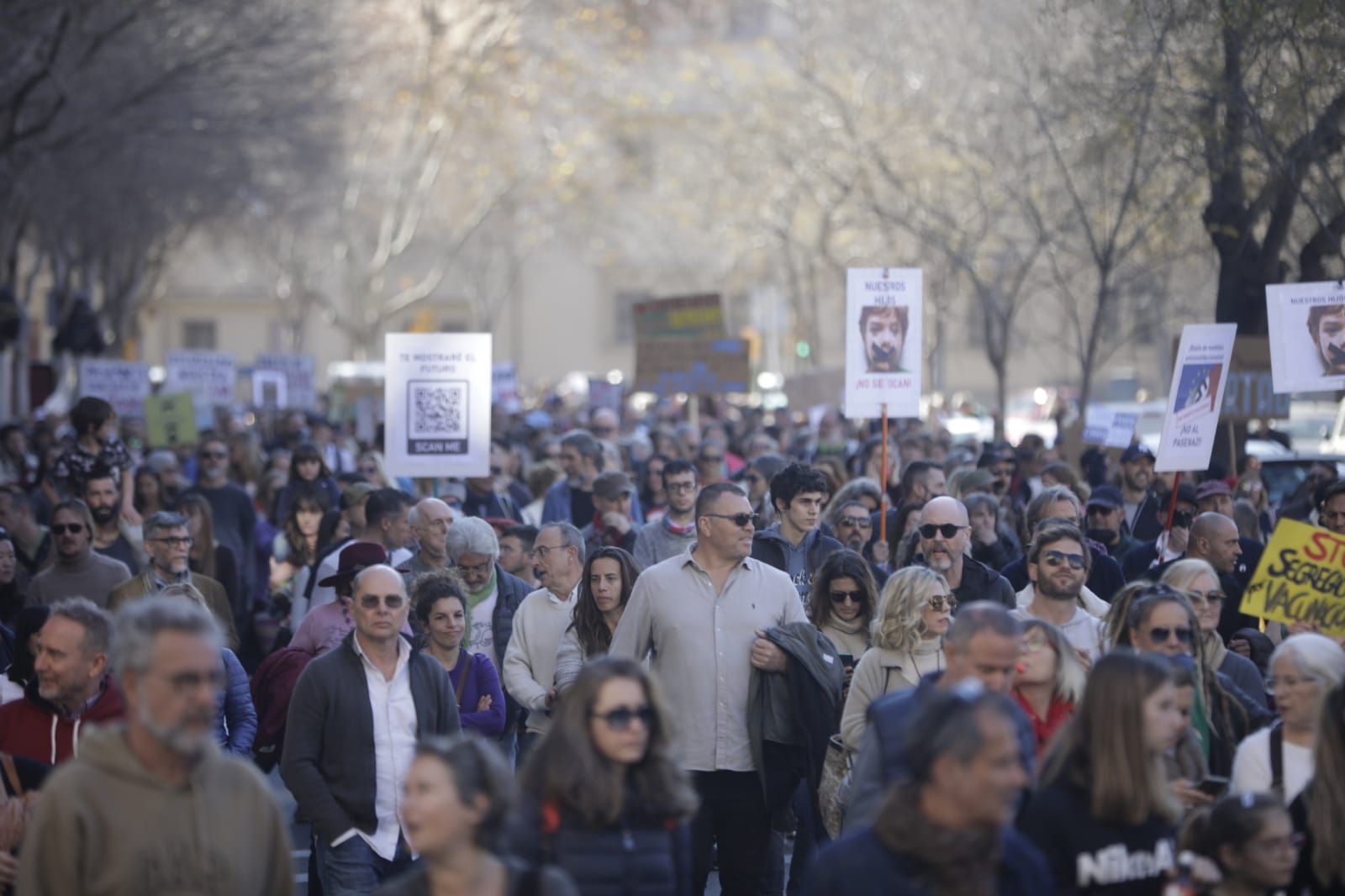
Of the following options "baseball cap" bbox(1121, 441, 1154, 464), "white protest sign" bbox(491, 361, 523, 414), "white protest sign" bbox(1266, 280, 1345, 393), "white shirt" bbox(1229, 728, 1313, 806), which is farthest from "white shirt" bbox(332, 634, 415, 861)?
"white protest sign" bbox(491, 361, 523, 414)

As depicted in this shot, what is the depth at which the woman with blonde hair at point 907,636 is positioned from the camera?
6684 mm

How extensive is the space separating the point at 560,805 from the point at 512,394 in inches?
827

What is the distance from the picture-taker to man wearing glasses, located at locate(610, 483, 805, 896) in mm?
7059

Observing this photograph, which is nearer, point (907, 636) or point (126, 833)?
point (126, 833)

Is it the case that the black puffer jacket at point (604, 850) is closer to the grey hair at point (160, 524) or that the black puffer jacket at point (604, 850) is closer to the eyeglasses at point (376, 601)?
the eyeglasses at point (376, 601)

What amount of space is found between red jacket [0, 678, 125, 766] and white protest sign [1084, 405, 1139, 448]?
37.6ft

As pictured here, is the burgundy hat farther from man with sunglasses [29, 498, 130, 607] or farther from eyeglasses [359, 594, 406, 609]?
man with sunglasses [29, 498, 130, 607]

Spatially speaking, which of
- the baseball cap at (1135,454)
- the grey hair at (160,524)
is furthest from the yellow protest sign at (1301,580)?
the baseball cap at (1135,454)

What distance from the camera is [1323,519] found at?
31.4 feet

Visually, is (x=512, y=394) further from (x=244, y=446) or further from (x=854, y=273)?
(x=854, y=273)

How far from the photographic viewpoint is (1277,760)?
5.40 m

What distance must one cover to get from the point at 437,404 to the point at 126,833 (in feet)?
25.6

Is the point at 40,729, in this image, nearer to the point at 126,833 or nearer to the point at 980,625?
the point at 126,833

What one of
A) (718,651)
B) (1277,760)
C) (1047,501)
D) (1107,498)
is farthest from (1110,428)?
(1277,760)
